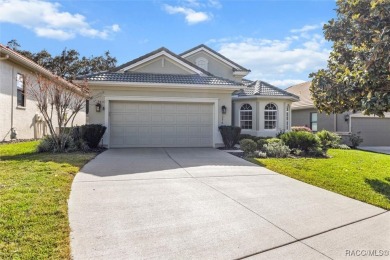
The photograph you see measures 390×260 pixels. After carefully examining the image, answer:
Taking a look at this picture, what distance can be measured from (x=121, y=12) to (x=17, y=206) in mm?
9004

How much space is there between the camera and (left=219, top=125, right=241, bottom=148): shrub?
43.5 feet

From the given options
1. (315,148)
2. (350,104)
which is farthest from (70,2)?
(315,148)

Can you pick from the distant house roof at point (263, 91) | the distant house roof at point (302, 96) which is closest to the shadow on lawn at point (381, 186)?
the distant house roof at point (263, 91)

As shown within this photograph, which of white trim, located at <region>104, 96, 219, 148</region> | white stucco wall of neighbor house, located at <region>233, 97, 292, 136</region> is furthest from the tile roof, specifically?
white stucco wall of neighbor house, located at <region>233, 97, 292, 136</region>

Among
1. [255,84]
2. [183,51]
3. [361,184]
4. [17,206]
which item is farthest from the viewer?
[183,51]

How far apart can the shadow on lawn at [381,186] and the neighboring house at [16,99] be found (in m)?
11.2

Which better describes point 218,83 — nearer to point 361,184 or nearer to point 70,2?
point 70,2

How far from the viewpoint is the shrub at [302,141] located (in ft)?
37.5

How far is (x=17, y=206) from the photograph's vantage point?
4.31 m

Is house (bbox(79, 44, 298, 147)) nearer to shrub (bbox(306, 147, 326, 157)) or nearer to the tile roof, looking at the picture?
the tile roof

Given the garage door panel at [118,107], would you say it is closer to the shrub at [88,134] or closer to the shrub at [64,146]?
the shrub at [88,134]

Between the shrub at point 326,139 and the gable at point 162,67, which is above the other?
the gable at point 162,67

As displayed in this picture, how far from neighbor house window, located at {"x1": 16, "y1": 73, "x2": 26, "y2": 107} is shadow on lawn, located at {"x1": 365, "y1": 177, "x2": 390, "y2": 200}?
1550cm

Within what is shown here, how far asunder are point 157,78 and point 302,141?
7379 millimetres
